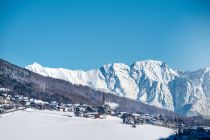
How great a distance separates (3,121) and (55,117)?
55.8ft

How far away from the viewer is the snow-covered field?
7009 centimetres

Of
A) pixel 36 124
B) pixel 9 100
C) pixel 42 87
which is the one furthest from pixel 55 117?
pixel 42 87

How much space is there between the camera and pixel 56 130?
7662cm

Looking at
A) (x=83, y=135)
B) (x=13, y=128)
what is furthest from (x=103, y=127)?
(x=13, y=128)

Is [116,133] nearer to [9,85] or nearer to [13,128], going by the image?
[13,128]

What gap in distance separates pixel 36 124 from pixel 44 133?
368 inches

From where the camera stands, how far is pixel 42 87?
197 metres

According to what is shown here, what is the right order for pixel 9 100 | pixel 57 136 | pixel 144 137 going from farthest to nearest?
pixel 9 100
pixel 144 137
pixel 57 136

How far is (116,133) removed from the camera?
264ft

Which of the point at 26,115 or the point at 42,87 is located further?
the point at 42,87

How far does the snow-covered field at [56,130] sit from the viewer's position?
70088 mm

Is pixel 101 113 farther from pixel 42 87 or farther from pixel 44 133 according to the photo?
pixel 42 87

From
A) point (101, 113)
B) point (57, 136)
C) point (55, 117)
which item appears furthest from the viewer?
point (101, 113)

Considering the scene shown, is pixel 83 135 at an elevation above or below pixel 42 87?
below
